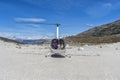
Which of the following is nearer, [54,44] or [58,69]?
[58,69]

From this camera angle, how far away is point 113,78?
10.5 metres

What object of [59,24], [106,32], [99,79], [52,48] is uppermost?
[106,32]

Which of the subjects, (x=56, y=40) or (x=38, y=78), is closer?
(x=38, y=78)

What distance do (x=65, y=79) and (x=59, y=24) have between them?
1228 cm

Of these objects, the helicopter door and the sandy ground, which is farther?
the helicopter door

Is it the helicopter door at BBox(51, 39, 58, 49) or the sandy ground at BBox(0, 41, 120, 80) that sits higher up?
the helicopter door at BBox(51, 39, 58, 49)

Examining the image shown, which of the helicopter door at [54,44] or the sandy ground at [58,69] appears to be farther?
the helicopter door at [54,44]

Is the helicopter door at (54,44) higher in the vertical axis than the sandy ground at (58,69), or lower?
higher

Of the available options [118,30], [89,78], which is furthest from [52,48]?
[118,30]

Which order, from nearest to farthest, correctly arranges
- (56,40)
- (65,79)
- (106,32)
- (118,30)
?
(65,79), (56,40), (118,30), (106,32)

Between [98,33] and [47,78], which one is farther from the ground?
[98,33]

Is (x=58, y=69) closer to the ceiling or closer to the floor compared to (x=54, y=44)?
closer to the floor

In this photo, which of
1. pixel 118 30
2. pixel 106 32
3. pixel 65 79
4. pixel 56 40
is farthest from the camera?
pixel 106 32

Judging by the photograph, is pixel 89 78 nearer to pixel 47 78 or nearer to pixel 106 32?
pixel 47 78
